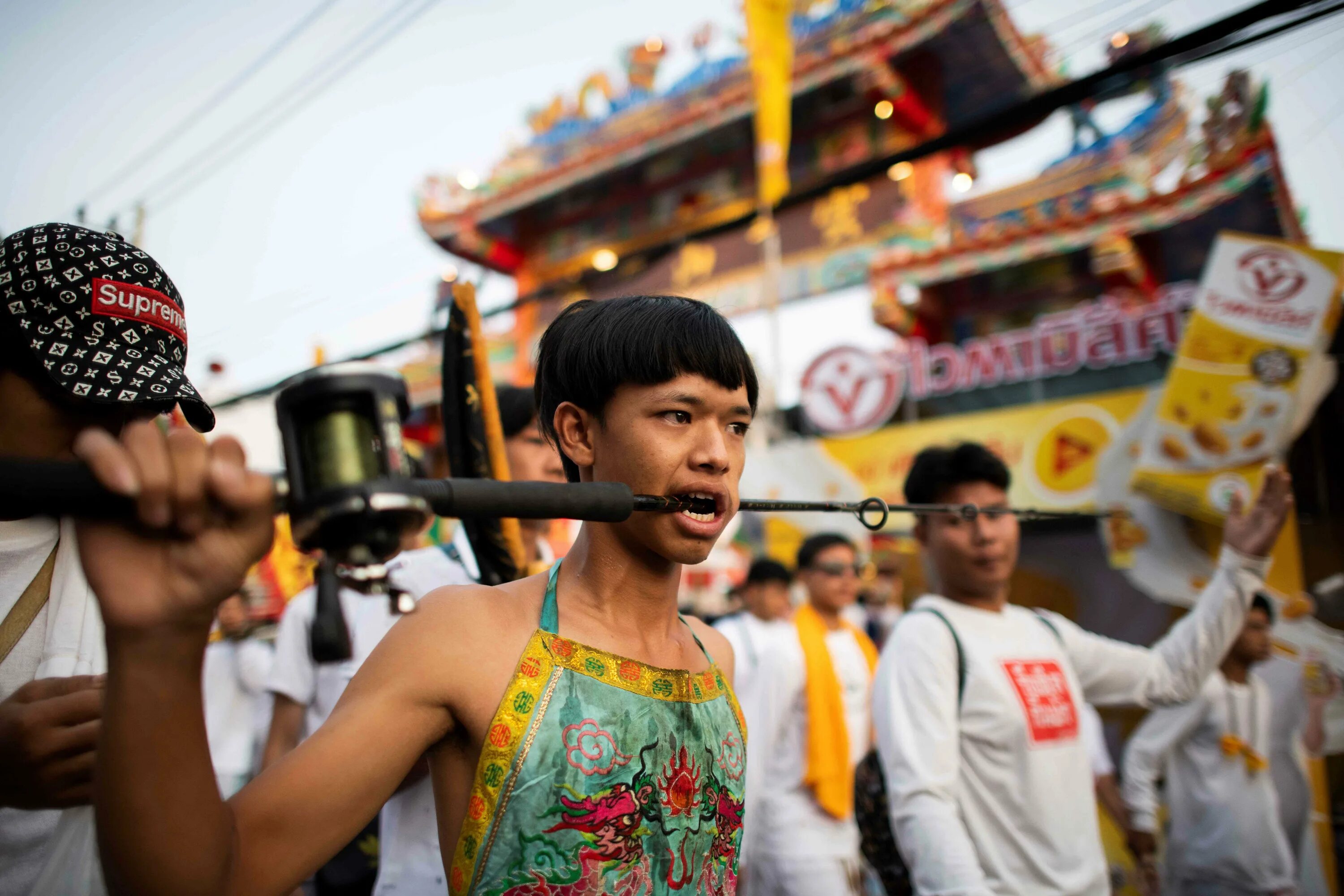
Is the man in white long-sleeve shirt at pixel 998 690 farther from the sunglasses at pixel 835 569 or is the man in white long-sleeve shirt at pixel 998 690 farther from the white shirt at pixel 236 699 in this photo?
the white shirt at pixel 236 699

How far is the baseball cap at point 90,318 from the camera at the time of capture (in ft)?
4.01

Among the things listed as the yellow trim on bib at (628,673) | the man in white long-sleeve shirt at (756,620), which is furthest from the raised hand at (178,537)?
the man in white long-sleeve shirt at (756,620)

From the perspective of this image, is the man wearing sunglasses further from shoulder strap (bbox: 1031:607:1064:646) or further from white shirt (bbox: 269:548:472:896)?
white shirt (bbox: 269:548:472:896)

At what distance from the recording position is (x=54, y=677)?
1182 mm

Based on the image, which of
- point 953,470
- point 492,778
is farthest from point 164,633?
point 953,470

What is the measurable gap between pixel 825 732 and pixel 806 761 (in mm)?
194

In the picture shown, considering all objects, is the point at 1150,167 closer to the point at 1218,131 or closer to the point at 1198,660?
the point at 1218,131

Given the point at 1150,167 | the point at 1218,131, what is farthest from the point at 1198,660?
the point at 1150,167

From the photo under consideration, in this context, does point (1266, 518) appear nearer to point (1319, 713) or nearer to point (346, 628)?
point (1319, 713)

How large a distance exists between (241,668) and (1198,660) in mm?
4445

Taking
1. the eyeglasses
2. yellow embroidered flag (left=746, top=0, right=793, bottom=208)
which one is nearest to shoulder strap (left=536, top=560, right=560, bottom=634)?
the eyeglasses

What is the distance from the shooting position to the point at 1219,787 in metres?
4.51

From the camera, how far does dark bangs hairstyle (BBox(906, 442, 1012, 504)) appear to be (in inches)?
127

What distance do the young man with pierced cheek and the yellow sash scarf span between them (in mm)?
3046
